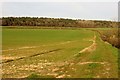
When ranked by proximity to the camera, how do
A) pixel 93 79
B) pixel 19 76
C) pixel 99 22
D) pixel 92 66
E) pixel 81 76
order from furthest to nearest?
pixel 99 22, pixel 92 66, pixel 19 76, pixel 81 76, pixel 93 79

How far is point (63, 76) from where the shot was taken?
706 inches

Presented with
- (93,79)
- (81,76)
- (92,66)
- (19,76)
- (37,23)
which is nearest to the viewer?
(93,79)

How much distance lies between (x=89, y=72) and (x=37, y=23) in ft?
408

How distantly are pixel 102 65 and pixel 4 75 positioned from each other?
7499 millimetres

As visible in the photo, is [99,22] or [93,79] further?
[99,22]

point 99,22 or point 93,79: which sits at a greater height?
point 99,22

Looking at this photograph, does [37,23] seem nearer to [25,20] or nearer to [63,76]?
[25,20]

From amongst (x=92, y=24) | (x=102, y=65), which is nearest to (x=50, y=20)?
(x=92, y=24)

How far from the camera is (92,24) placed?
148750mm

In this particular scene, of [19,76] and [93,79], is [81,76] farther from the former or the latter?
[19,76]

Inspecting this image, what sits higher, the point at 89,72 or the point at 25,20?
the point at 25,20

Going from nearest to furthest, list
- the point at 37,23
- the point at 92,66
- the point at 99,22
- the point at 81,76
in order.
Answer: the point at 81,76 → the point at 92,66 → the point at 37,23 → the point at 99,22

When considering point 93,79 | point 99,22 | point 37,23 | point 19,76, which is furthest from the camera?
point 99,22

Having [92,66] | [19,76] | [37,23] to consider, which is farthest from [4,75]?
[37,23]
